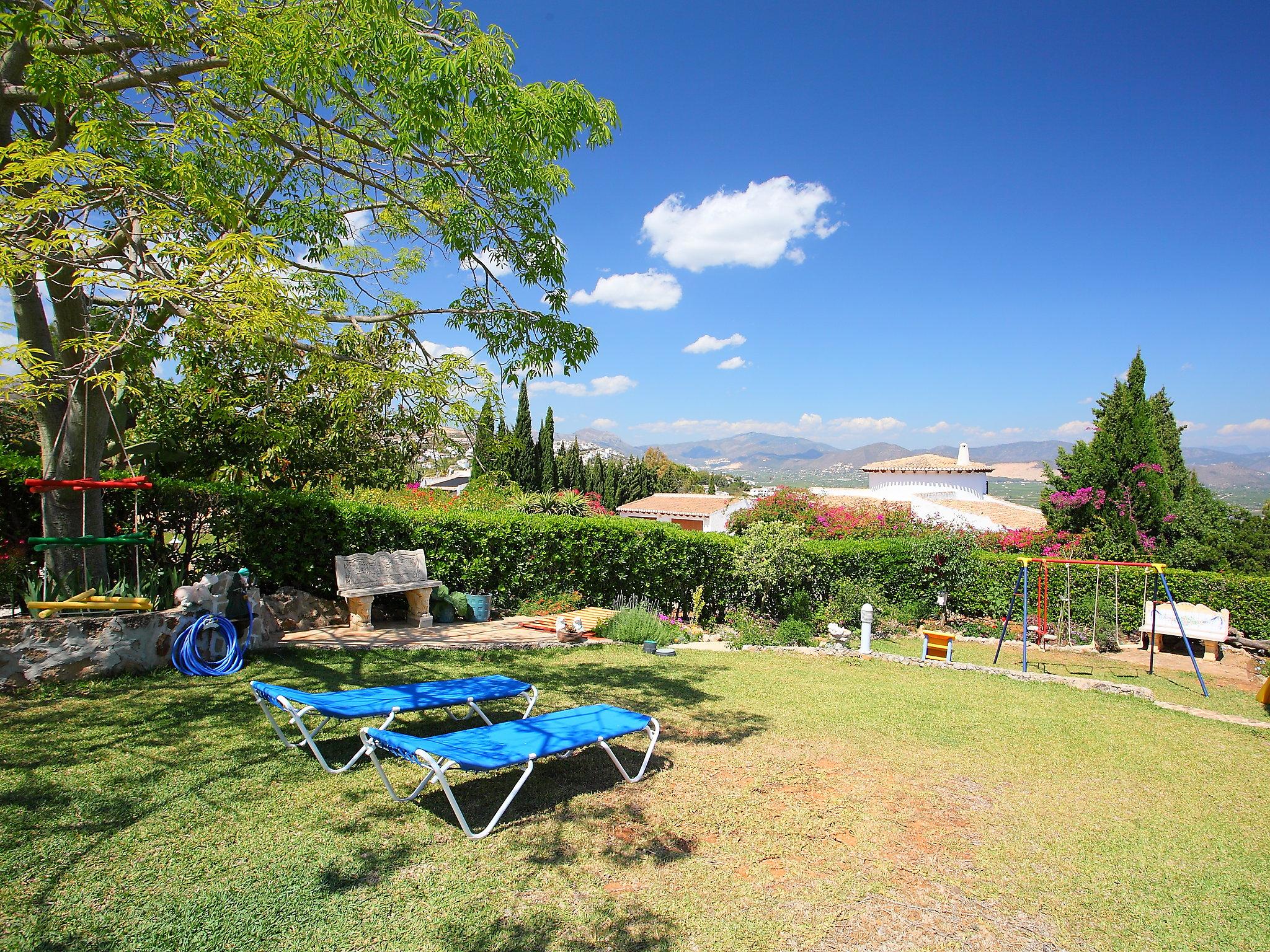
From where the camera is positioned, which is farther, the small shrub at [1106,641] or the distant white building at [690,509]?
the distant white building at [690,509]

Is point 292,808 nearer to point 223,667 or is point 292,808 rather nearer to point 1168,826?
point 223,667

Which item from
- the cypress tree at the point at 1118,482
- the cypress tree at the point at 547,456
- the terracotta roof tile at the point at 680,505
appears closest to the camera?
the cypress tree at the point at 1118,482

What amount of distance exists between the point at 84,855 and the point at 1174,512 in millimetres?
22324

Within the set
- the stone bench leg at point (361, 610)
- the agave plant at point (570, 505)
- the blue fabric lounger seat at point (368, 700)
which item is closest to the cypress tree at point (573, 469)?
the agave plant at point (570, 505)

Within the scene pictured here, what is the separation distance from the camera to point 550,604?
11719 mm

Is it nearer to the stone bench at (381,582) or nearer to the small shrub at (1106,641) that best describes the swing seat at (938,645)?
the small shrub at (1106,641)

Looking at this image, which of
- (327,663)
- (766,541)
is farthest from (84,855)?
(766,541)

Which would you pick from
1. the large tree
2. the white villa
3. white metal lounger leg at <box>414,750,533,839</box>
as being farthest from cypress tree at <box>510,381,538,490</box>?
white metal lounger leg at <box>414,750,533,839</box>

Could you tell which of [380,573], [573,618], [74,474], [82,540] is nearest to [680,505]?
[573,618]

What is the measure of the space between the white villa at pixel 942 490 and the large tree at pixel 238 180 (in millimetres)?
18721

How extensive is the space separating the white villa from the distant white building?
209 inches

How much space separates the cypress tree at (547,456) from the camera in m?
40.0

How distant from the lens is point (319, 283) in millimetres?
8422

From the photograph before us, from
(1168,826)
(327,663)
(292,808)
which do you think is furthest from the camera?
(327,663)
